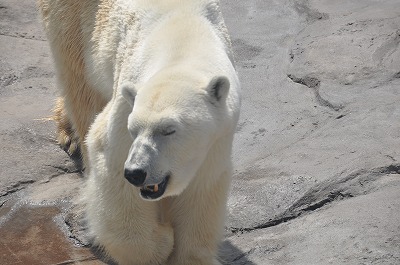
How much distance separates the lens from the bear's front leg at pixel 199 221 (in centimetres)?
405

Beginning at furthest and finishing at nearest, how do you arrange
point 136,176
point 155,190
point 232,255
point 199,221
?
point 232,255 < point 199,221 < point 155,190 < point 136,176

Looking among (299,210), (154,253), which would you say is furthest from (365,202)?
(154,253)

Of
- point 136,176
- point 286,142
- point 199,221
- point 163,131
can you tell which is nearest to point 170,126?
point 163,131

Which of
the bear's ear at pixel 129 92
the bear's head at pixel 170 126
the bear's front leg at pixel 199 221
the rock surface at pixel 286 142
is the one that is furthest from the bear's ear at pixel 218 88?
the rock surface at pixel 286 142

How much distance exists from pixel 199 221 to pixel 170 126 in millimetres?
894

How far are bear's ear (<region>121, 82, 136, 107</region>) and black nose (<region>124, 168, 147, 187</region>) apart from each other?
372 millimetres

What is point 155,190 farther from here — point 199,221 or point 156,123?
point 199,221

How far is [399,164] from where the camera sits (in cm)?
475

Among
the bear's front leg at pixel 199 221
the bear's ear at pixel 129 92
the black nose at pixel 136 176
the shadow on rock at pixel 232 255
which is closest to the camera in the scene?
the black nose at pixel 136 176

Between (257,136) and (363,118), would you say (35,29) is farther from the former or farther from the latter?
(363,118)

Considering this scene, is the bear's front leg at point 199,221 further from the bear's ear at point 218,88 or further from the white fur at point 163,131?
the bear's ear at point 218,88

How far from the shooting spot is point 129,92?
3529 millimetres

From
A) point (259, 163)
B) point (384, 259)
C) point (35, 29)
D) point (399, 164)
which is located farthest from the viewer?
point (35, 29)

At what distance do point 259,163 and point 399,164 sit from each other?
2.67 feet
